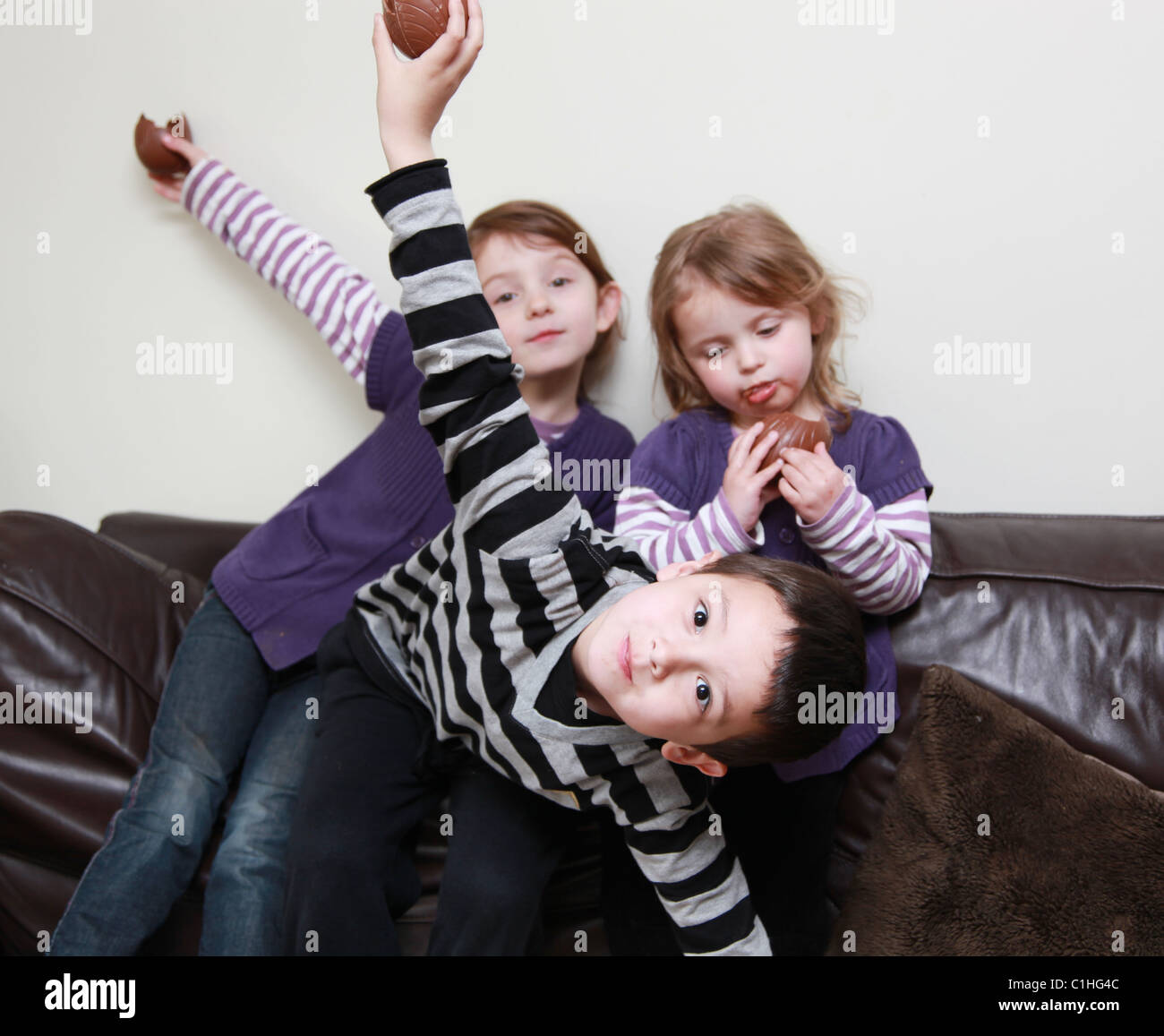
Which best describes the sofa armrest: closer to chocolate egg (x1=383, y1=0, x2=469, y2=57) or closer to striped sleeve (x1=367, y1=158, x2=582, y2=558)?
striped sleeve (x1=367, y1=158, x2=582, y2=558)

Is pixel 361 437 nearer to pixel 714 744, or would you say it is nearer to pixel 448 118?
pixel 448 118

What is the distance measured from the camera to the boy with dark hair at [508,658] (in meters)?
1.05

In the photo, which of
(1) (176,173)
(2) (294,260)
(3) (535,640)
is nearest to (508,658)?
(3) (535,640)

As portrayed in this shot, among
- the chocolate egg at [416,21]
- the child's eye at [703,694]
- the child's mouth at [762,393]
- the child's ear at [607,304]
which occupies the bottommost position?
the child's eye at [703,694]

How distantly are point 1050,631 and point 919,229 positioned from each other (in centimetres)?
71

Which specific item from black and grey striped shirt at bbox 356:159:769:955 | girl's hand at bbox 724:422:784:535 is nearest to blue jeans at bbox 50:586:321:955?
black and grey striped shirt at bbox 356:159:769:955

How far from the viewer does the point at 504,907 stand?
1216 mm

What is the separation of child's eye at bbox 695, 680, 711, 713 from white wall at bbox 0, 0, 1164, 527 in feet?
2.55

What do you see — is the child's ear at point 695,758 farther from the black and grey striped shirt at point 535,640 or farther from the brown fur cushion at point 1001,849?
the brown fur cushion at point 1001,849

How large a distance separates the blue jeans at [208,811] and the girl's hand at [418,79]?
2.75 ft

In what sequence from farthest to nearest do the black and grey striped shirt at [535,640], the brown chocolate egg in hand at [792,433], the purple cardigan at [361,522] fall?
the purple cardigan at [361,522] < the brown chocolate egg in hand at [792,433] < the black and grey striped shirt at [535,640]

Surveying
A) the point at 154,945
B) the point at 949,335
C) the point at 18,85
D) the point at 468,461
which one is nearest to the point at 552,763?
the point at 468,461

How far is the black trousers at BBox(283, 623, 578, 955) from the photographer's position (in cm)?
122

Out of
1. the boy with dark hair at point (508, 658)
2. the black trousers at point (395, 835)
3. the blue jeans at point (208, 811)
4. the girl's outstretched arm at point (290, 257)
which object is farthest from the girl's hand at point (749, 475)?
the blue jeans at point (208, 811)
